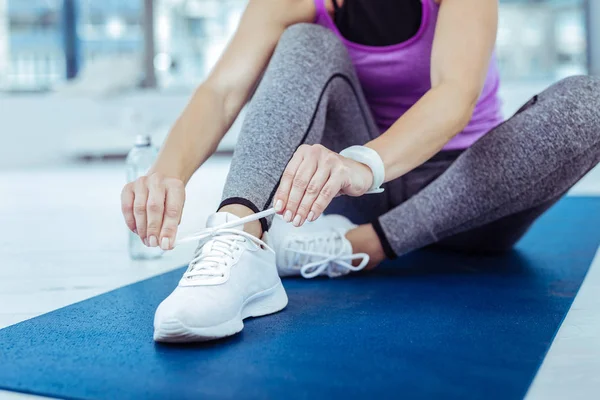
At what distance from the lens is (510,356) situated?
2.75 ft

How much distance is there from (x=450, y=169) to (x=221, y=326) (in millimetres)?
567

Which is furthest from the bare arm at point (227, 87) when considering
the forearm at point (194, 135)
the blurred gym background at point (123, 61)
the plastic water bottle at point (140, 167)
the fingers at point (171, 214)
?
the blurred gym background at point (123, 61)

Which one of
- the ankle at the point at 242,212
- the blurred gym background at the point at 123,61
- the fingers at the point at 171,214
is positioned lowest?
the blurred gym background at the point at 123,61

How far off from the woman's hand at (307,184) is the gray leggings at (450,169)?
198mm

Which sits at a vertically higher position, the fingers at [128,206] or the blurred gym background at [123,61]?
the fingers at [128,206]

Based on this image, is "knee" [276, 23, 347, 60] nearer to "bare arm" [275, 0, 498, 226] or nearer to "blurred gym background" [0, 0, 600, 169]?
"bare arm" [275, 0, 498, 226]

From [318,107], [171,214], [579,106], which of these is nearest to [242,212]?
[171,214]

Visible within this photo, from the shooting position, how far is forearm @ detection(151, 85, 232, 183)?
1.07 metres

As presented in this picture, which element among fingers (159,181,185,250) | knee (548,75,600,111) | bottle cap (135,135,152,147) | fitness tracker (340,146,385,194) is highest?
knee (548,75,600,111)

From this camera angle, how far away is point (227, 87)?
1259 millimetres

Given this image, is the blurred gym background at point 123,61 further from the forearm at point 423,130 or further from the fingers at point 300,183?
the fingers at point 300,183

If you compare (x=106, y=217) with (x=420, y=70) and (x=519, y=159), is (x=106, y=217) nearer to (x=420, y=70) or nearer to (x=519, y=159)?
(x=420, y=70)

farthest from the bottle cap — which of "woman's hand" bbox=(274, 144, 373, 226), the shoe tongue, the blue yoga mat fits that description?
"woman's hand" bbox=(274, 144, 373, 226)

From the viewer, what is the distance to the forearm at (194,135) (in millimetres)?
1074
